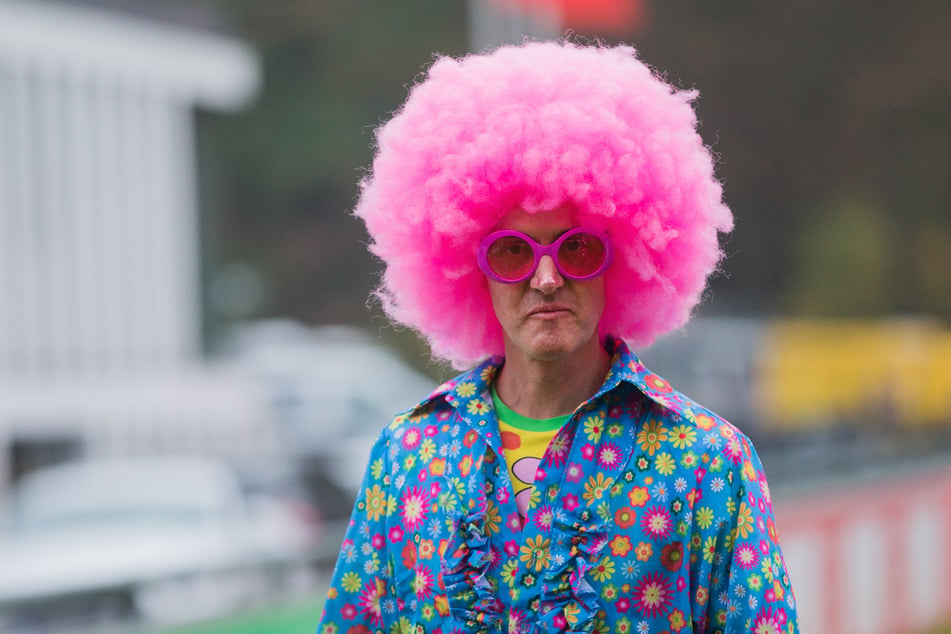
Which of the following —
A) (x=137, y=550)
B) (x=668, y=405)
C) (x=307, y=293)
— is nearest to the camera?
(x=668, y=405)

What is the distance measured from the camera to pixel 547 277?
93.9 inches

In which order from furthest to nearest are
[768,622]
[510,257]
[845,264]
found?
[845,264] → [510,257] → [768,622]

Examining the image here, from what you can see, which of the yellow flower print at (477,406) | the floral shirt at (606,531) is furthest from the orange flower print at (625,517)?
the yellow flower print at (477,406)

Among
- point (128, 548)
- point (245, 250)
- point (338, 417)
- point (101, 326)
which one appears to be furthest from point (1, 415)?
point (245, 250)

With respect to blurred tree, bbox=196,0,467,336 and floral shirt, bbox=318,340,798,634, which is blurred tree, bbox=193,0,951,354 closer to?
blurred tree, bbox=196,0,467,336

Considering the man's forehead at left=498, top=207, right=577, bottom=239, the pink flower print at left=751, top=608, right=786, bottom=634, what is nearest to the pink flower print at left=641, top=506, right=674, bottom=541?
the pink flower print at left=751, top=608, right=786, bottom=634

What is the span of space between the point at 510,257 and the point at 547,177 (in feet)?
0.54

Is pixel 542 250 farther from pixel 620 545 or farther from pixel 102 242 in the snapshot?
pixel 102 242

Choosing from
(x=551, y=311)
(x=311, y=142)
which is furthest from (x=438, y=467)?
(x=311, y=142)

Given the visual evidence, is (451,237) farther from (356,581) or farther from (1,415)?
(1,415)

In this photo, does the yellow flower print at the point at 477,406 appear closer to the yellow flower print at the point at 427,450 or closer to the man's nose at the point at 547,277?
the yellow flower print at the point at 427,450

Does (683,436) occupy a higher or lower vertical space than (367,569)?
higher

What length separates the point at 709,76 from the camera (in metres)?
32.5

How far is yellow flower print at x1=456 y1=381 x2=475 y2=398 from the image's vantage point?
2.54 metres
